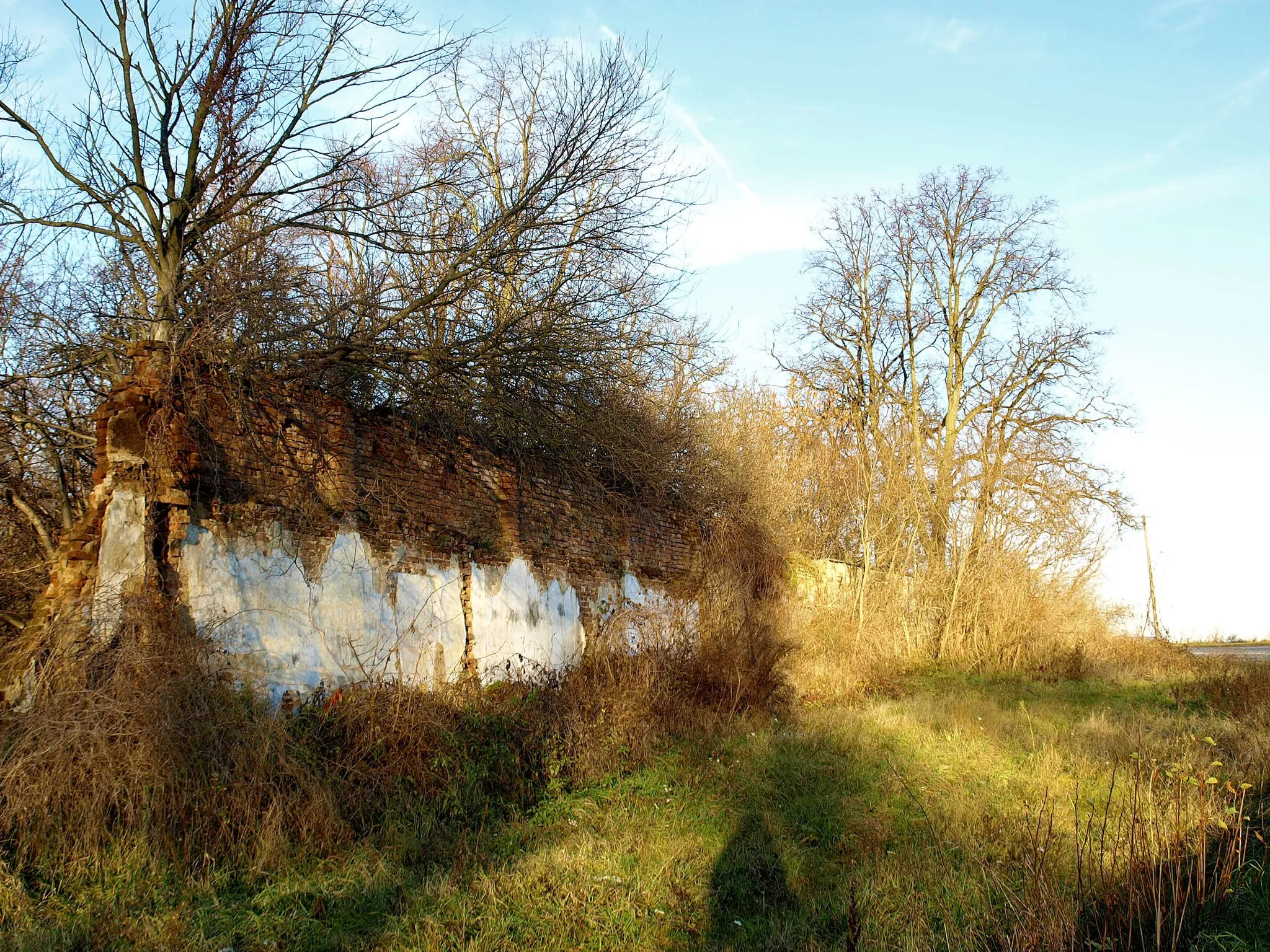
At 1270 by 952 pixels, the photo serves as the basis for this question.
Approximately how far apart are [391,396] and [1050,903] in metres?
7.09

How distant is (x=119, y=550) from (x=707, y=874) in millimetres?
4747

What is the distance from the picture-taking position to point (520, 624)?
10.6 metres

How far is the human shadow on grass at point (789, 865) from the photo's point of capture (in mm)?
5000

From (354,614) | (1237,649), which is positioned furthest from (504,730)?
(1237,649)

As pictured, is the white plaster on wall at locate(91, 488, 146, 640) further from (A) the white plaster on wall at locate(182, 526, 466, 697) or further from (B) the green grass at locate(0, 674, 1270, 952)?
(B) the green grass at locate(0, 674, 1270, 952)

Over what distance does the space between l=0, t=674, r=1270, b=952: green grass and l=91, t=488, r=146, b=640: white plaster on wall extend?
196 centimetres

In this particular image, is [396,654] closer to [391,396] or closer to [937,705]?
[391,396]

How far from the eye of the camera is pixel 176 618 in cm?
670

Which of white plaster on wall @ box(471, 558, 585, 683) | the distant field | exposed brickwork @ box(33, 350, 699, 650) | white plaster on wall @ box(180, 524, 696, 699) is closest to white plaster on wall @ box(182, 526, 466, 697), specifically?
white plaster on wall @ box(180, 524, 696, 699)

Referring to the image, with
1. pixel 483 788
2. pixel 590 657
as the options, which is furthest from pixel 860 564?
pixel 483 788

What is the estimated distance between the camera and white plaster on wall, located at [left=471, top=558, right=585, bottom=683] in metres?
9.95

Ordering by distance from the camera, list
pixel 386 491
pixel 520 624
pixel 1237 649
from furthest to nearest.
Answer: pixel 1237 649
pixel 520 624
pixel 386 491

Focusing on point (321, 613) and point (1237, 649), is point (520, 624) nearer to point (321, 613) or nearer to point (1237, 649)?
point (321, 613)

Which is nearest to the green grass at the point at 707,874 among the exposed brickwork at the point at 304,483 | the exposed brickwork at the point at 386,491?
the exposed brickwork at the point at 304,483
